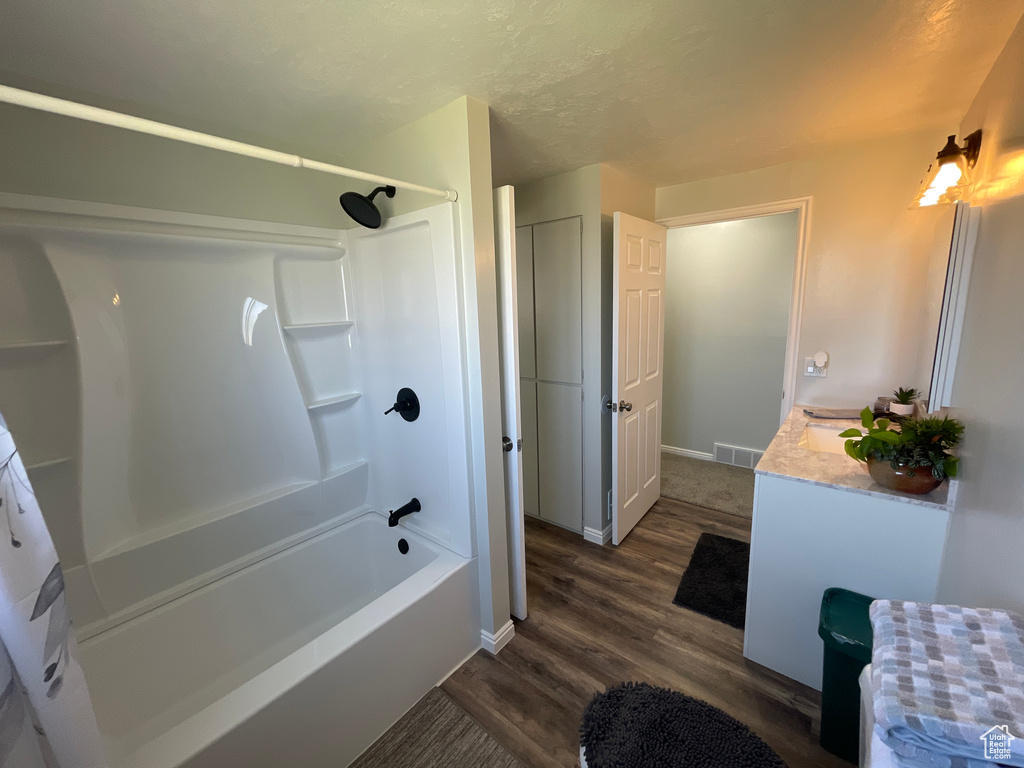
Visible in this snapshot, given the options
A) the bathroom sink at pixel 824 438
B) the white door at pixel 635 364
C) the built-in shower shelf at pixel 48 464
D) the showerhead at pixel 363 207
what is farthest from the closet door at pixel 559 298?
the built-in shower shelf at pixel 48 464

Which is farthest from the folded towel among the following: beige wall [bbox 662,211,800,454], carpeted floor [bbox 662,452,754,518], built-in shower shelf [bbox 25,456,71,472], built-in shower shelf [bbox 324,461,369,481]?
beige wall [bbox 662,211,800,454]

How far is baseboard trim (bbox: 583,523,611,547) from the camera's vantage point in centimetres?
257

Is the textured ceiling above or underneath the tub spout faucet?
above

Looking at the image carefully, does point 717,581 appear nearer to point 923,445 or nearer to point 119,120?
point 923,445

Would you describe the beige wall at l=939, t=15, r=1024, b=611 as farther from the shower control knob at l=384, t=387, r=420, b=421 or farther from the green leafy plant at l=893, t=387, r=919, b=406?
the shower control knob at l=384, t=387, r=420, b=421

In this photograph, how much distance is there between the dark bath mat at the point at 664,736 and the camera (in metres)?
0.82

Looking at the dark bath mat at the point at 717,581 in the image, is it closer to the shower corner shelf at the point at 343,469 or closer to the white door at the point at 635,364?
the white door at the point at 635,364

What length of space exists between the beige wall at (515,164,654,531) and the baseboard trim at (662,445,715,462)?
1.69 metres

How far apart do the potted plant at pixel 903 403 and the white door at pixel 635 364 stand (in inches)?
47.5

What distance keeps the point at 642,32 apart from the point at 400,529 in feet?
6.92

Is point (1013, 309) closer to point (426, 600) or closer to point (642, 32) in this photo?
point (642, 32)

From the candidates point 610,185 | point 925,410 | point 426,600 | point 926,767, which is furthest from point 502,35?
point 925,410

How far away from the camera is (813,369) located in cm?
239

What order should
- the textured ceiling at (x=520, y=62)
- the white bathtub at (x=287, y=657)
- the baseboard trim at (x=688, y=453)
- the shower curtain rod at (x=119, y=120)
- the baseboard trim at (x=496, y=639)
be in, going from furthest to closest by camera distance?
the baseboard trim at (x=688, y=453)
the baseboard trim at (x=496, y=639)
the white bathtub at (x=287, y=657)
the textured ceiling at (x=520, y=62)
the shower curtain rod at (x=119, y=120)
